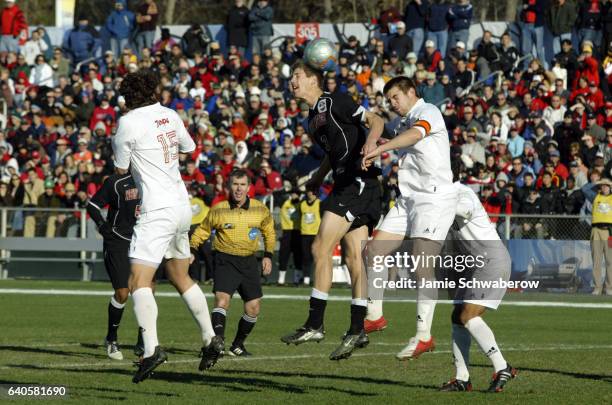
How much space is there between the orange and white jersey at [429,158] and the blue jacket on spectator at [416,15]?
21217 mm

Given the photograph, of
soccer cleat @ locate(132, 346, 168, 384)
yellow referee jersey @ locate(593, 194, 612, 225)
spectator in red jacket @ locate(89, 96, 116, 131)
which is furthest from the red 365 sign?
soccer cleat @ locate(132, 346, 168, 384)

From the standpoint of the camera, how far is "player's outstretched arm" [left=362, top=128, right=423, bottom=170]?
33.4 ft

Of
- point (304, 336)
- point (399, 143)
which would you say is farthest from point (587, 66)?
point (399, 143)

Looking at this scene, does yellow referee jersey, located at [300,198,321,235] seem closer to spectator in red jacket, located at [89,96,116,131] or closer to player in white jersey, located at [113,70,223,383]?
spectator in red jacket, located at [89,96,116,131]

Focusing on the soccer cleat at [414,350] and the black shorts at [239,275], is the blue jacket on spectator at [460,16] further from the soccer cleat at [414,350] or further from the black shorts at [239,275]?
the soccer cleat at [414,350]

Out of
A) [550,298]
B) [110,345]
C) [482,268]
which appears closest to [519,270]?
[550,298]

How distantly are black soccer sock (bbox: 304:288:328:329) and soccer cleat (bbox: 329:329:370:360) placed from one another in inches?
13.2

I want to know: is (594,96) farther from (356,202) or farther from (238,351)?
(356,202)

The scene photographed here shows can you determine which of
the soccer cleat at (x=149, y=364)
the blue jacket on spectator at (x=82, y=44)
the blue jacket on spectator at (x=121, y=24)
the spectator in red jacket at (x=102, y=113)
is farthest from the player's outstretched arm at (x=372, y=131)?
the blue jacket on spectator at (x=82, y=44)

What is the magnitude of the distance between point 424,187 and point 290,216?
1578 cm

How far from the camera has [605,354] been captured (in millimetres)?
14062

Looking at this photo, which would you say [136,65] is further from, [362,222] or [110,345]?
[362,222]

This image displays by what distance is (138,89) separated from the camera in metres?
10.5

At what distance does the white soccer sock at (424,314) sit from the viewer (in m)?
10.9
